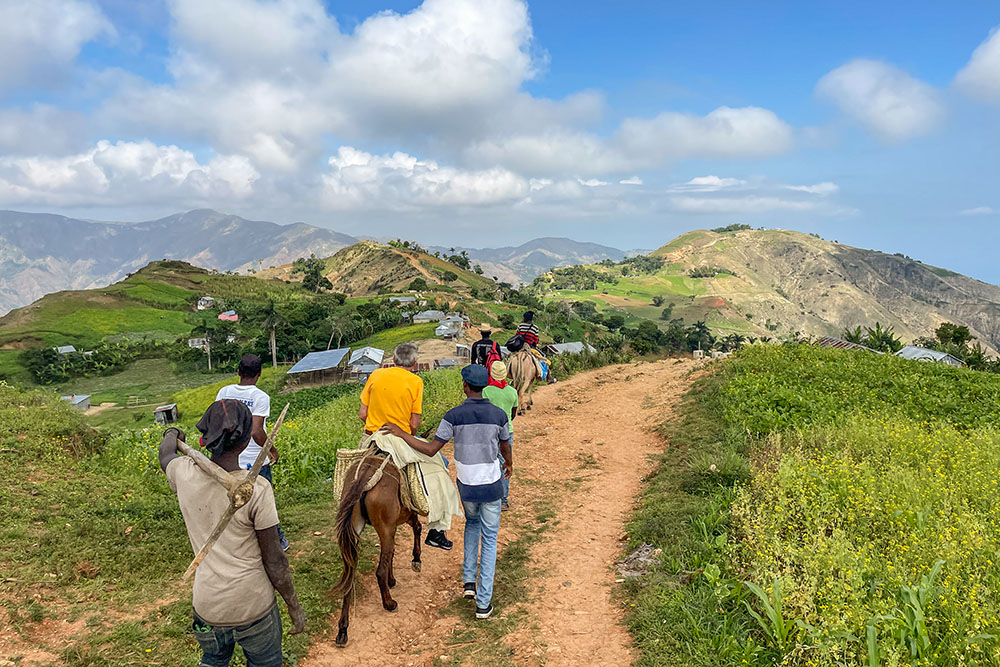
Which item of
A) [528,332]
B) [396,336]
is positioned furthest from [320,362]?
[528,332]

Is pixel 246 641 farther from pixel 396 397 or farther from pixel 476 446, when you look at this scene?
pixel 396 397

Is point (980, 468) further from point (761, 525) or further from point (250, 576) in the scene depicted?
point (250, 576)

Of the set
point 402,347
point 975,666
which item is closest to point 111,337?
point 402,347

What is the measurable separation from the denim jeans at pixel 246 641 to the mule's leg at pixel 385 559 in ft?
6.26

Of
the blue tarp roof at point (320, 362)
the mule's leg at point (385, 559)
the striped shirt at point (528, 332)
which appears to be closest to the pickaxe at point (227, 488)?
the mule's leg at point (385, 559)

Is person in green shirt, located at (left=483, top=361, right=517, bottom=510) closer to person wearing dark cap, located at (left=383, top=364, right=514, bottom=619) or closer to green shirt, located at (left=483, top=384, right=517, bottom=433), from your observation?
green shirt, located at (left=483, top=384, right=517, bottom=433)

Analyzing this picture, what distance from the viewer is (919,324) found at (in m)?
186

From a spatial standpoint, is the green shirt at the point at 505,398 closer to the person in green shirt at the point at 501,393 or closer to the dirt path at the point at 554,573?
the person in green shirt at the point at 501,393

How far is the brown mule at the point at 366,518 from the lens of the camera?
15.9 ft

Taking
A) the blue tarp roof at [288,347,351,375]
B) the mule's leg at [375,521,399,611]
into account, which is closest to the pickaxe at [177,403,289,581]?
the mule's leg at [375,521,399,611]

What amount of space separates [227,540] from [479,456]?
2.65 metres

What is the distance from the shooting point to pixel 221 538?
9.45 ft

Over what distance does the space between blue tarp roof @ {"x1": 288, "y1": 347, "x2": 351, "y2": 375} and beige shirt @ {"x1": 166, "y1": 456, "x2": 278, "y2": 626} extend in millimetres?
55370

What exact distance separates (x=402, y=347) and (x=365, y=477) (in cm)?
155
